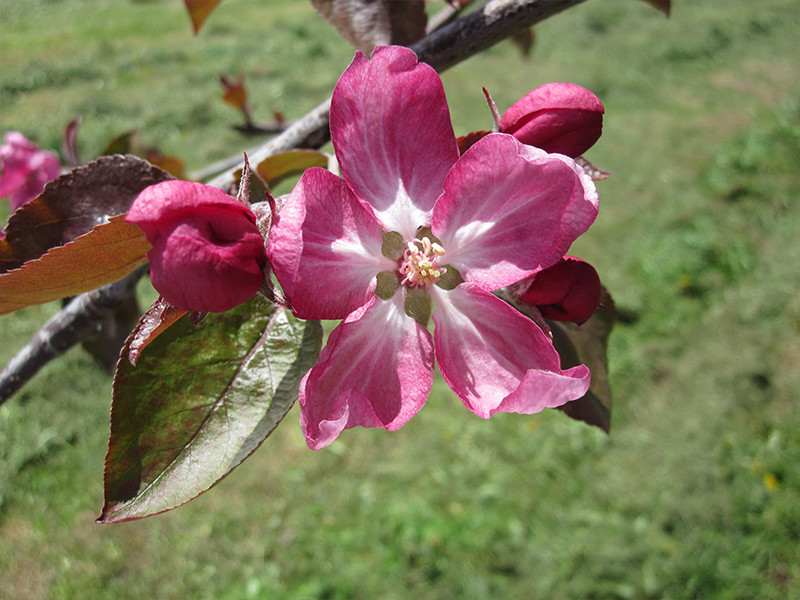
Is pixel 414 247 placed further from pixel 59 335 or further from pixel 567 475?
pixel 567 475

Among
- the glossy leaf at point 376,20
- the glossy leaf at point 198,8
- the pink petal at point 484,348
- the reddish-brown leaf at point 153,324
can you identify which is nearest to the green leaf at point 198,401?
the reddish-brown leaf at point 153,324

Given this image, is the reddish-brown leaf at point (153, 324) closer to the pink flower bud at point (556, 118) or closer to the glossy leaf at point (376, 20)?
the pink flower bud at point (556, 118)

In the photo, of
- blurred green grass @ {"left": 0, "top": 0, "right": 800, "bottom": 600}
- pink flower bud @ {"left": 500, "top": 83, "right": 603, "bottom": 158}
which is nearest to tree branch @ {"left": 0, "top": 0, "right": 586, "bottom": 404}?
pink flower bud @ {"left": 500, "top": 83, "right": 603, "bottom": 158}

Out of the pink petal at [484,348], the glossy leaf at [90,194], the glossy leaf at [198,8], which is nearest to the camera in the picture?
the pink petal at [484,348]

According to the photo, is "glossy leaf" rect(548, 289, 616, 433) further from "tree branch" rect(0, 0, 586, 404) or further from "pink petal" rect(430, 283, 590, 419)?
"tree branch" rect(0, 0, 586, 404)

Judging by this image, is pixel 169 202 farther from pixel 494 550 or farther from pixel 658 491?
pixel 658 491

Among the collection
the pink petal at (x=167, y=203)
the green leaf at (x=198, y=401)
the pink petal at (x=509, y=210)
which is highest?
the pink petal at (x=167, y=203)
